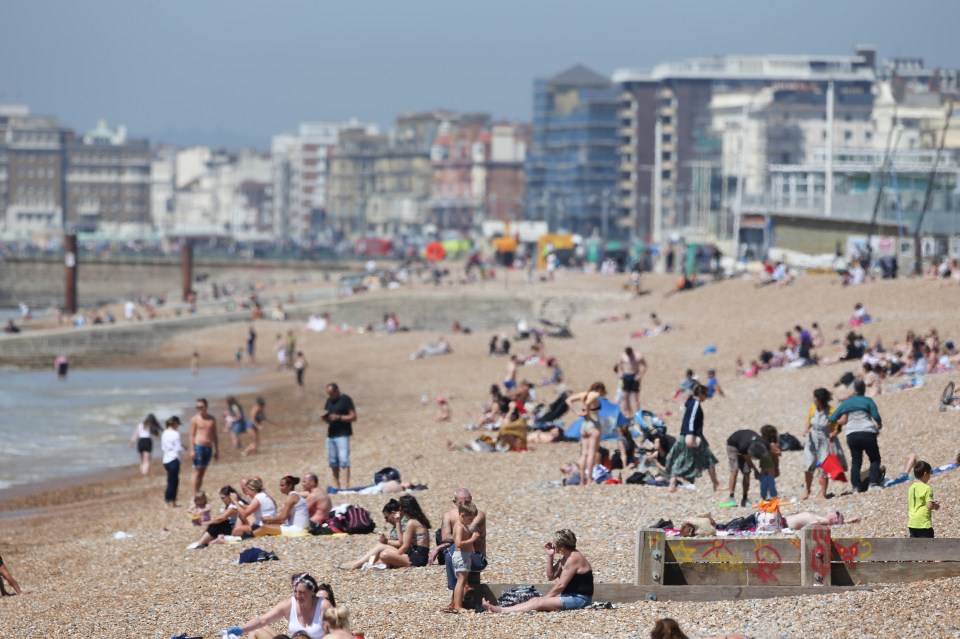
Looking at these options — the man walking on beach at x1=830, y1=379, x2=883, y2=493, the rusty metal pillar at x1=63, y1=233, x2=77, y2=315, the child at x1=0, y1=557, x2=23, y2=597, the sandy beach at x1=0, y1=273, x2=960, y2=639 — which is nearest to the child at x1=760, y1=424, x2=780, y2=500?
the sandy beach at x1=0, y1=273, x2=960, y2=639

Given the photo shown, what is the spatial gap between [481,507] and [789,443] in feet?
14.5

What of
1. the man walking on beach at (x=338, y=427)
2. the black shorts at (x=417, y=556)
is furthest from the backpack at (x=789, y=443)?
the black shorts at (x=417, y=556)

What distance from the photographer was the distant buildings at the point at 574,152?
406 feet

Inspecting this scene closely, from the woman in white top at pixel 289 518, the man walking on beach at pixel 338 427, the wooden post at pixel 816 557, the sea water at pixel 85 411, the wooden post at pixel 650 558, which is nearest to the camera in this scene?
the wooden post at pixel 816 557

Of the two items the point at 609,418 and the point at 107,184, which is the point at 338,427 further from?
the point at 107,184

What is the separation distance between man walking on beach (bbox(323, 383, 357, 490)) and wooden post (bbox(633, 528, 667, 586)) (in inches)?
266

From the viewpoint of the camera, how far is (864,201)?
49812 mm

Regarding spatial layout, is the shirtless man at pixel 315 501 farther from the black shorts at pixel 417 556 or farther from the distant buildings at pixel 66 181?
the distant buildings at pixel 66 181

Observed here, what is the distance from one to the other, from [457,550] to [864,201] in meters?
41.3

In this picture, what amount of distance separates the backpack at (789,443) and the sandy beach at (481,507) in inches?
24.3

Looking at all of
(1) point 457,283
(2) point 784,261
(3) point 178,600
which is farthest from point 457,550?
(1) point 457,283

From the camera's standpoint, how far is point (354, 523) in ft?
45.8

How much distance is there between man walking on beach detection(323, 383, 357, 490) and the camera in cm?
1652

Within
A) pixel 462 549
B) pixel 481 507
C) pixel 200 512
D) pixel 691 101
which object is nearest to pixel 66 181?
pixel 691 101
